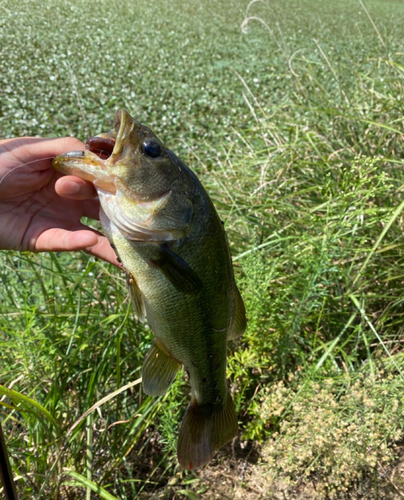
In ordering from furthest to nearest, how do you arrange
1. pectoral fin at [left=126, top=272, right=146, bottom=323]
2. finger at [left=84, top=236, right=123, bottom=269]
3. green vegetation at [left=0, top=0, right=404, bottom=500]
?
green vegetation at [left=0, top=0, right=404, bottom=500], finger at [left=84, top=236, right=123, bottom=269], pectoral fin at [left=126, top=272, right=146, bottom=323]

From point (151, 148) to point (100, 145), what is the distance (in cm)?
18

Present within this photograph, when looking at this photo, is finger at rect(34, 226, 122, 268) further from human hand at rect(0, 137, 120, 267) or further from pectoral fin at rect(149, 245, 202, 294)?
pectoral fin at rect(149, 245, 202, 294)

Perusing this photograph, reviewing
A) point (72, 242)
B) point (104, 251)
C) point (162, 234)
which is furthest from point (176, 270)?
point (104, 251)

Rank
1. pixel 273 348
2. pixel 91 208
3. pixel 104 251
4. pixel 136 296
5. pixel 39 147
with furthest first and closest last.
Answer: pixel 273 348 → pixel 91 208 → pixel 104 251 → pixel 39 147 → pixel 136 296

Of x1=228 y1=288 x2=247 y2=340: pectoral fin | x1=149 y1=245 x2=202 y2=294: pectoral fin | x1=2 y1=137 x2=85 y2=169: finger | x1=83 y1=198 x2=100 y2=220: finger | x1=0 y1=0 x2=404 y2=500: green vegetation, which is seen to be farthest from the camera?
x1=0 y1=0 x2=404 y2=500: green vegetation

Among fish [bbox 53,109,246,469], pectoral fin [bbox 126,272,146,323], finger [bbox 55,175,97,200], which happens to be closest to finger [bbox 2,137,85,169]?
finger [bbox 55,175,97,200]

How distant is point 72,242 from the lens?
1.66 m

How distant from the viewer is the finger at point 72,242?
5.34ft

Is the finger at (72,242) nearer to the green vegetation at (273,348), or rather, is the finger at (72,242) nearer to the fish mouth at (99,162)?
the fish mouth at (99,162)

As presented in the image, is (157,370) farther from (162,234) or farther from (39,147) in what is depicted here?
(39,147)

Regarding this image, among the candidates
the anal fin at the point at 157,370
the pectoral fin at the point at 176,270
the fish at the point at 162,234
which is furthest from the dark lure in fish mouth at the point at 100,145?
the anal fin at the point at 157,370

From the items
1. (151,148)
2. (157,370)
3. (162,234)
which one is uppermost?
(151,148)

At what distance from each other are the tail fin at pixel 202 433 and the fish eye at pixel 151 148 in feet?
2.87

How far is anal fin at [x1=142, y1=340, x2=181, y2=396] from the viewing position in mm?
1571
